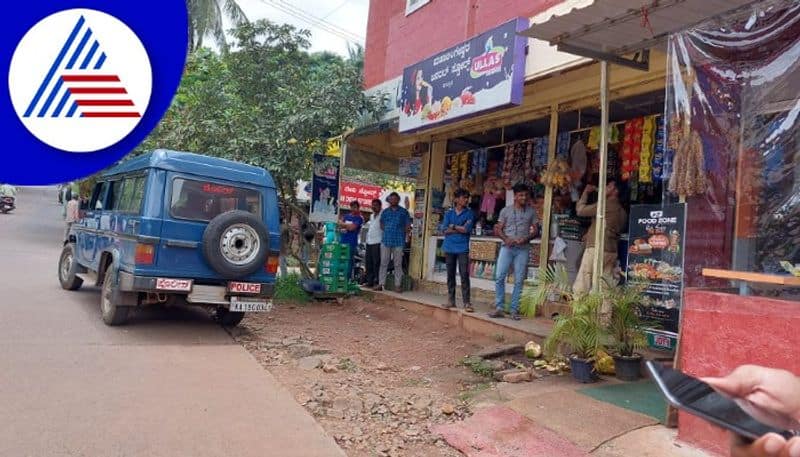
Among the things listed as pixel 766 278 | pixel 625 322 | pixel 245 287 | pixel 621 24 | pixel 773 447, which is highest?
pixel 621 24

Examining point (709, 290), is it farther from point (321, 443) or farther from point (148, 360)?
point (148, 360)

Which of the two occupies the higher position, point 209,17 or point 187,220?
point 209,17

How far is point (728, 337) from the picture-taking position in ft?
11.6

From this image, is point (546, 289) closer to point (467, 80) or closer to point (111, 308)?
point (467, 80)

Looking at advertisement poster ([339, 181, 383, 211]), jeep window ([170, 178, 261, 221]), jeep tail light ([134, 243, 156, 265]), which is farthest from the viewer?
advertisement poster ([339, 181, 383, 211])

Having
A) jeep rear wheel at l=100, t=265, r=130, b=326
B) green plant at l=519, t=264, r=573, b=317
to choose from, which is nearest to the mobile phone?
green plant at l=519, t=264, r=573, b=317

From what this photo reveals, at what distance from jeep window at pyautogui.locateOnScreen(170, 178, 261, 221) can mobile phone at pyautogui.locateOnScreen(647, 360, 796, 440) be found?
622 cm

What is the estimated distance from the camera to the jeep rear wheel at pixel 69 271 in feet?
29.5

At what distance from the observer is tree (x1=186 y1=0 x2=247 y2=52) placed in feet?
58.2

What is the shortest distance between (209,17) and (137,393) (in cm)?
1620

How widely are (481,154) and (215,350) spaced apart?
5.28 meters

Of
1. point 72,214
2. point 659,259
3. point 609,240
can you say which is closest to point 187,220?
point 609,240

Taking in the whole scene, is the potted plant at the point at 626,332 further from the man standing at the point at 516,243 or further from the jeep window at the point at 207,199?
the jeep window at the point at 207,199

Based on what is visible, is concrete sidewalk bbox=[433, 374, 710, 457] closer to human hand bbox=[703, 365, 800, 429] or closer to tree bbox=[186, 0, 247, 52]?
human hand bbox=[703, 365, 800, 429]
